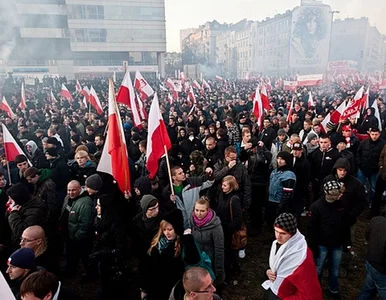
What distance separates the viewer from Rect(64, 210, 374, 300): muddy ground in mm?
4734

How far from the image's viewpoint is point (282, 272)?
3.09 metres

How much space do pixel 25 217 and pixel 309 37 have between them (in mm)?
65011

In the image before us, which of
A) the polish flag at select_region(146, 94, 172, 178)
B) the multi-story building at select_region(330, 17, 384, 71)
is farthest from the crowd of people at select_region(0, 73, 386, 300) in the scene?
the multi-story building at select_region(330, 17, 384, 71)

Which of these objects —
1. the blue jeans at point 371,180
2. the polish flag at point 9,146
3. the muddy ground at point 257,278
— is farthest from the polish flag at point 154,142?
the blue jeans at point 371,180

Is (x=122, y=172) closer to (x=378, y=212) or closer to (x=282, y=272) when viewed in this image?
(x=282, y=272)

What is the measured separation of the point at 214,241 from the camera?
3.93 metres

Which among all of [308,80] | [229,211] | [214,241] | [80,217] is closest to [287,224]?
[214,241]

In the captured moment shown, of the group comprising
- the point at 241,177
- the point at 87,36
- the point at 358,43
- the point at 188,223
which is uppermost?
the point at 87,36

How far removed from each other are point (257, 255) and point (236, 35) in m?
92.9

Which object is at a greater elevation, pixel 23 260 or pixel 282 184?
pixel 23 260

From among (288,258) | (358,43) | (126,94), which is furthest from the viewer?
(358,43)

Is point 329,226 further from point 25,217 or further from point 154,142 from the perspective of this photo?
point 25,217

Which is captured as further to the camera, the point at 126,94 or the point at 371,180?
the point at 126,94

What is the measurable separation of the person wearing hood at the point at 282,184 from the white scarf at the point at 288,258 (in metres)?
2.09
